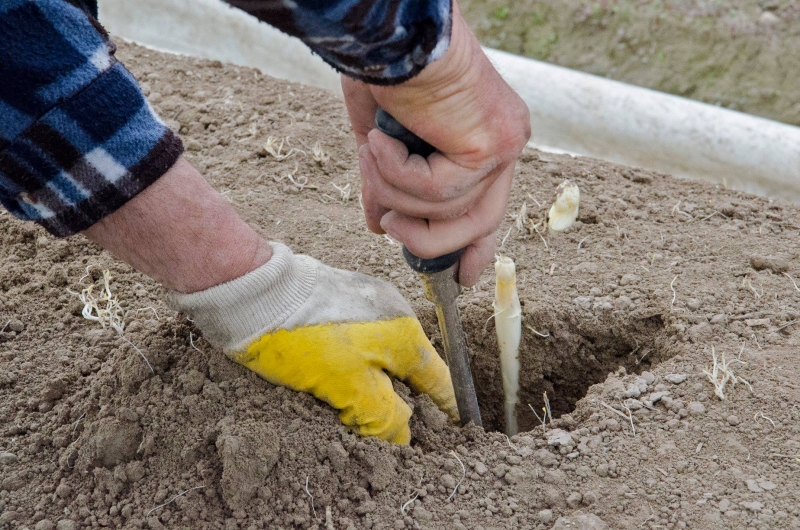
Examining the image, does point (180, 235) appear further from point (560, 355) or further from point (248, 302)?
point (560, 355)

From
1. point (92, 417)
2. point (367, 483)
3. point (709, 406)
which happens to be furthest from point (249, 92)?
point (709, 406)

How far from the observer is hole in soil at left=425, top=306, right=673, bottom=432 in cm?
200

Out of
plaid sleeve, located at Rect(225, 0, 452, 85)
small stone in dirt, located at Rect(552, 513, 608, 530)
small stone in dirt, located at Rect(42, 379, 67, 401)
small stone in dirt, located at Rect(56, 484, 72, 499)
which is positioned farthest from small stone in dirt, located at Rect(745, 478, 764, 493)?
small stone in dirt, located at Rect(42, 379, 67, 401)

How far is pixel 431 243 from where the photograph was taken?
140 centimetres

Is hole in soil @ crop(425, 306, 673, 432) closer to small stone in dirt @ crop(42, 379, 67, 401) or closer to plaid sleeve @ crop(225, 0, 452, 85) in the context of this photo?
small stone in dirt @ crop(42, 379, 67, 401)

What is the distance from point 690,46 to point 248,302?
4.03 metres

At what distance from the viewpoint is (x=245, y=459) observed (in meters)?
1.50

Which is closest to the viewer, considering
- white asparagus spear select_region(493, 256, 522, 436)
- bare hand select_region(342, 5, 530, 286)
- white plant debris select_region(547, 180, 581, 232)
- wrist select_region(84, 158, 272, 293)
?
bare hand select_region(342, 5, 530, 286)

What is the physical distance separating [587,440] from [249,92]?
1.96 m

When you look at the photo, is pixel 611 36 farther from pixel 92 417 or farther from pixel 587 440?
pixel 92 417

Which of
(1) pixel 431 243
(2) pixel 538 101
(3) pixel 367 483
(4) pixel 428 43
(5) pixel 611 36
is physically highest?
(4) pixel 428 43

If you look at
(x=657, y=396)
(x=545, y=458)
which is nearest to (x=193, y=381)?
(x=545, y=458)

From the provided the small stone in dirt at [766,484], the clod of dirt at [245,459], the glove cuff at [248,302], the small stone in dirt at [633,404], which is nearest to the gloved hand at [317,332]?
the glove cuff at [248,302]

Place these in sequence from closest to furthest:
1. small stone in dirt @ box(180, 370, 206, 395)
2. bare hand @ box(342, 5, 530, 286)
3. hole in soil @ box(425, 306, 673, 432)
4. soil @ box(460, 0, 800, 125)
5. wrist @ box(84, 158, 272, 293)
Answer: bare hand @ box(342, 5, 530, 286) → wrist @ box(84, 158, 272, 293) → small stone in dirt @ box(180, 370, 206, 395) → hole in soil @ box(425, 306, 673, 432) → soil @ box(460, 0, 800, 125)
